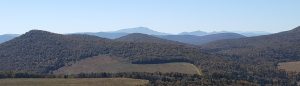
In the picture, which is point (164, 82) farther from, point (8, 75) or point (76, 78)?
point (8, 75)

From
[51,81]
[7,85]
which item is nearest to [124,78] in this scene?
[51,81]

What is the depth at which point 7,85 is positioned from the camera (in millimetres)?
167750

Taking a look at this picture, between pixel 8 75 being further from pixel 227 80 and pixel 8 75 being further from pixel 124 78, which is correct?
pixel 227 80

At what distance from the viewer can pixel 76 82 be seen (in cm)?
17325

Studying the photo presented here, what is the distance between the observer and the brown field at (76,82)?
6656 inches

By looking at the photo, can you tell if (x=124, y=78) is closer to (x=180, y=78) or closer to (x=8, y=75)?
(x=180, y=78)

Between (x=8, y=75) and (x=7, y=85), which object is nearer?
(x=7, y=85)

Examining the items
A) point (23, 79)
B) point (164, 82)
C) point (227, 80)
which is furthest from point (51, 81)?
point (227, 80)

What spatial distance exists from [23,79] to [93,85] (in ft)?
94.1

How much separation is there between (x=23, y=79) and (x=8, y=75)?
25.8 ft

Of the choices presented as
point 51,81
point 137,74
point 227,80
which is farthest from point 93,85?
point 227,80

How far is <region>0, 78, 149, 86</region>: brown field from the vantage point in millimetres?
169062

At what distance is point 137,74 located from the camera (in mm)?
192750

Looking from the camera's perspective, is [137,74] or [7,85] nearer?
[7,85]
